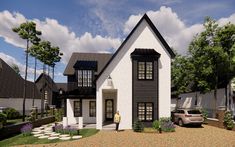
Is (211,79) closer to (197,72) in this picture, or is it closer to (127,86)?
(197,72)

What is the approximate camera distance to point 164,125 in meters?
21.4

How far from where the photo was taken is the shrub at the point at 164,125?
21.0 metres

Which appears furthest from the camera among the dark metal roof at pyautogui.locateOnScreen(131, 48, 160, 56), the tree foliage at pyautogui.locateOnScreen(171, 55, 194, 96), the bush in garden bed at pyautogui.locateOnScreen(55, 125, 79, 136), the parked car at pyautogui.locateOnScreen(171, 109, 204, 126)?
the tree foliage at pyautogui.locateOnScreen(171, 55, 194, 96)

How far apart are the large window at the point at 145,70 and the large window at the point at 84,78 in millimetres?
7206

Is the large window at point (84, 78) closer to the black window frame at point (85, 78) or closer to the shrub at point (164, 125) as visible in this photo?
the black window frame at point (85, 78)

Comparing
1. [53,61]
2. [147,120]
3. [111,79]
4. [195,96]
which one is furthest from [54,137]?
[53,61]

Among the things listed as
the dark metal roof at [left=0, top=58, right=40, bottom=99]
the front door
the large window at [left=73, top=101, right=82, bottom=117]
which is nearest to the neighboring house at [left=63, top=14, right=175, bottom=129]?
the front door

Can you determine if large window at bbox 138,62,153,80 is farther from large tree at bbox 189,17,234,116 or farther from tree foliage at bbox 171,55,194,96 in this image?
tree foliage at bbox 171,55,194,96

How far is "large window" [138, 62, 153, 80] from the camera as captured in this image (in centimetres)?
2320

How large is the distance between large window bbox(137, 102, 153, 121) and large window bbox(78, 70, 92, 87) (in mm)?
7628

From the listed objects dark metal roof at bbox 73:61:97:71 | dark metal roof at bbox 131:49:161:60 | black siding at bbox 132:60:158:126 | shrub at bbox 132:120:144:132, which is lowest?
shrub at bbox 132:120:144:132

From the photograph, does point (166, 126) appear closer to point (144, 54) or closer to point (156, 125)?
point (156, 125)

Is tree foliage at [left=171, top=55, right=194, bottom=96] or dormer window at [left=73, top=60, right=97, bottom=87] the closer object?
dormer window at [left=73, top=60, right=97, bottom=87]

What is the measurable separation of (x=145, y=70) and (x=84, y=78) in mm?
8062
